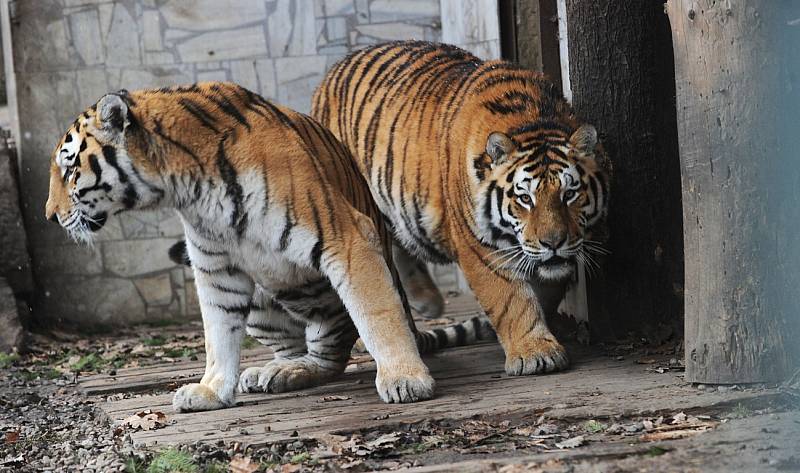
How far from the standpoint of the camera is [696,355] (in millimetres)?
3926

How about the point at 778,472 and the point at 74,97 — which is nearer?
the point at 778,472

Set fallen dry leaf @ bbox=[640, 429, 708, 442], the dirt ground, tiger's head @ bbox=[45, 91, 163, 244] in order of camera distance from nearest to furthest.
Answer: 1. the dirt ground
2. fallen dry leaf @ bbox=[640, 429, 708, 442]
3. tiger's head @ bbox=[45, 91, 163, 244]

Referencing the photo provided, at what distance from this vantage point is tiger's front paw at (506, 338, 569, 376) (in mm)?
4516

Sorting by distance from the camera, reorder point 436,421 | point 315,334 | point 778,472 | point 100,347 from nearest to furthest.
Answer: point 778,472, point 436,421, point 315,334, point 100,347

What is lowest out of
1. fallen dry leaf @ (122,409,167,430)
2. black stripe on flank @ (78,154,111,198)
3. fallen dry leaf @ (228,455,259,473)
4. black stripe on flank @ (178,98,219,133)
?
fallen dry leaf @ (228,455,259,473)

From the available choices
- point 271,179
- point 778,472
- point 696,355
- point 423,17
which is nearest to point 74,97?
point 423,17

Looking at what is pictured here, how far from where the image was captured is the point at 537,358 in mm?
4520

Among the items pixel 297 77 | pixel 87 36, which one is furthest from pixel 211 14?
pixel 87 36

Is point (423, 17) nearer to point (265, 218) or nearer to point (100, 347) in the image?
point (100, 347)

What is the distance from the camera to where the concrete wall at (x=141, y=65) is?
7520 millimetres

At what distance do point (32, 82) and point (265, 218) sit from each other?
3.98m

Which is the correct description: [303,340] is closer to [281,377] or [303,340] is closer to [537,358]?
[281,377]

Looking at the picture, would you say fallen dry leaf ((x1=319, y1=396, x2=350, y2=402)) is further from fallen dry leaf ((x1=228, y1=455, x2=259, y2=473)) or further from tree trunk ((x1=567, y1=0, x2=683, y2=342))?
tree trunk ((x1=567, y1=0, x2=683, y2=342))

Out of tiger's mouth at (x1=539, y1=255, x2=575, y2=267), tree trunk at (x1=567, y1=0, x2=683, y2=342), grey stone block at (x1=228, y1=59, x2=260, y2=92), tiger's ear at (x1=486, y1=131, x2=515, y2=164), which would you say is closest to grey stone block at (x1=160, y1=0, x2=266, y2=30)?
grey stone block at (x1=228, y1=59, x2=260, y2=92)
